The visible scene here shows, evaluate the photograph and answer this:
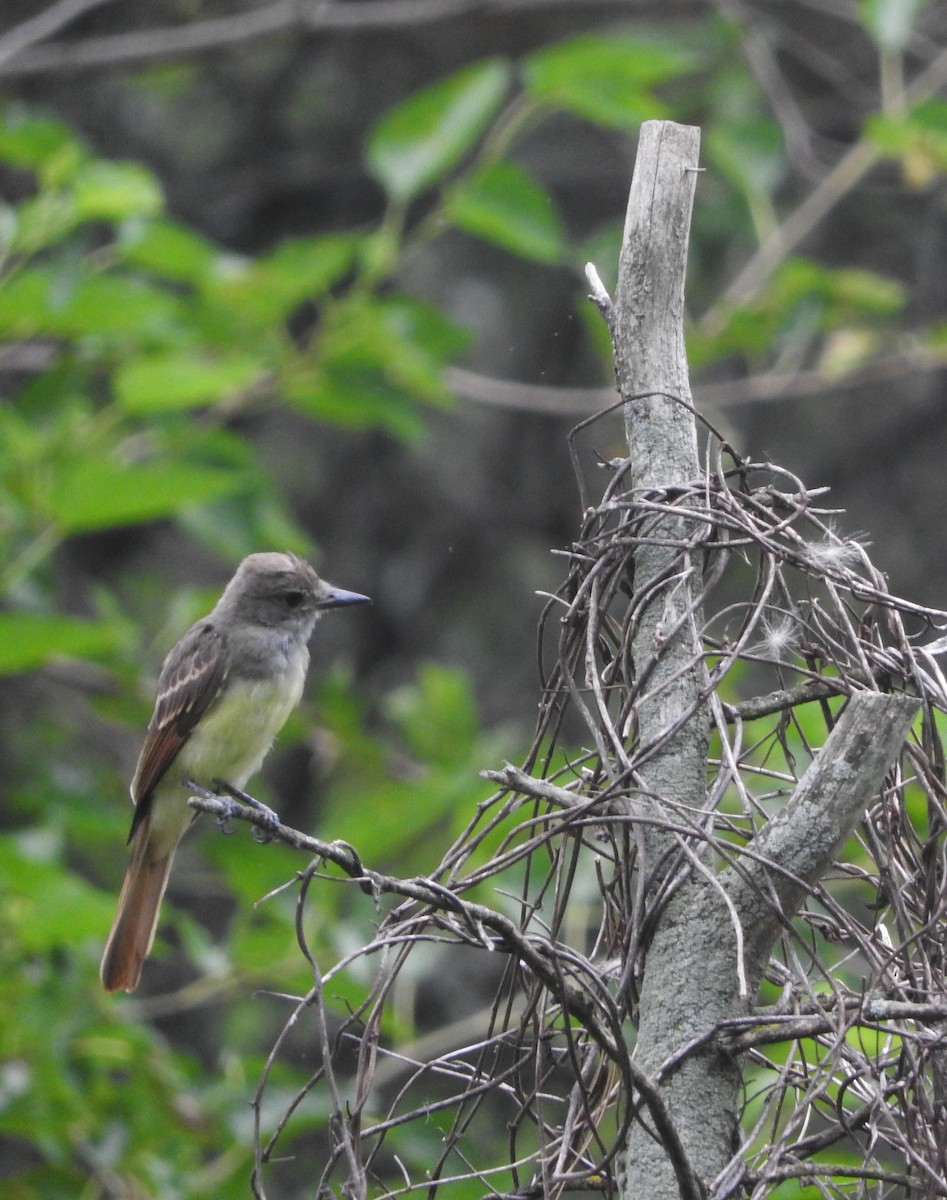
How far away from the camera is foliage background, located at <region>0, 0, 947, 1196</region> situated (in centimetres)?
519

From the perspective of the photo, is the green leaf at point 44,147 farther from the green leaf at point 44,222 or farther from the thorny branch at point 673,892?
the thorny branch at point 673,892

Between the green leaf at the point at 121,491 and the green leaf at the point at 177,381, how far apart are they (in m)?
0.32

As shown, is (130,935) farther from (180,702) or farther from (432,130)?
(432,130)

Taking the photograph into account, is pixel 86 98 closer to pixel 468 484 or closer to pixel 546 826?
pixel 468 484

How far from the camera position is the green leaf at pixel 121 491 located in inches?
191

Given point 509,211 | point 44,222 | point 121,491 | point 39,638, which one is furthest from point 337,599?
point 44,222

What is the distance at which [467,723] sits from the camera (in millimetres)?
5859

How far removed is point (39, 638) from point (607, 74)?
247 cm

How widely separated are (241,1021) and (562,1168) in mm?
5912

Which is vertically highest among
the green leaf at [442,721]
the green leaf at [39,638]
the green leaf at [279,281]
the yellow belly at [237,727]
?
the green leaf at [279,281]

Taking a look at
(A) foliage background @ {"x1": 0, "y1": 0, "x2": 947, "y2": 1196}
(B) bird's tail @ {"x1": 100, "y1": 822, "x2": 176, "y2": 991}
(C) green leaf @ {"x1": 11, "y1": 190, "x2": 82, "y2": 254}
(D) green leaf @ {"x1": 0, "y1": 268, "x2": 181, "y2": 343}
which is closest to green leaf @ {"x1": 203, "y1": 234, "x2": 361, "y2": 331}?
(A) foliage background @ {"x1": 0, "y1": 0, "x2": 947, "y2": 1196}

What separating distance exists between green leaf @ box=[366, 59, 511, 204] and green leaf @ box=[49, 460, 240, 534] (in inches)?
48.9

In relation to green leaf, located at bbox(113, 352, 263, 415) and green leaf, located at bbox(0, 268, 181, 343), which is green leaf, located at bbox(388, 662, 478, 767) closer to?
green leaf, located at bbox(113, 352, 263, 415)

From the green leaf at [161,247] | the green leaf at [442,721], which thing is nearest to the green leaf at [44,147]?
the green leaf at [161,247]
